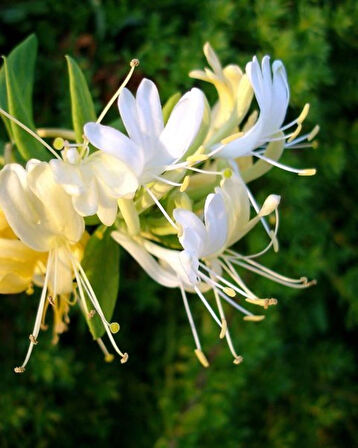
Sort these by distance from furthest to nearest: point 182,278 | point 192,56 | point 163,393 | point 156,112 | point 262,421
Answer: point 262,421 < point 163,393 < point 192,56 < point 182,278 < point 156,112

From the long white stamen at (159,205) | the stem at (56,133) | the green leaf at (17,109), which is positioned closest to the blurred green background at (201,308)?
the stem at (56,133)

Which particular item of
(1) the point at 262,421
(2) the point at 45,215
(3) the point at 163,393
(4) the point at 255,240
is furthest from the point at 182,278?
(1) the point at 262,421

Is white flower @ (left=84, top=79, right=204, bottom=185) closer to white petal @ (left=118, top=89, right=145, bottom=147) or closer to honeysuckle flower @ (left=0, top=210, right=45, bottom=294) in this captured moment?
white petal @ (left=118, top=89, right=145, bottom=147)

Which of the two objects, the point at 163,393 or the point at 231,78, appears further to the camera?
the point at 163,393

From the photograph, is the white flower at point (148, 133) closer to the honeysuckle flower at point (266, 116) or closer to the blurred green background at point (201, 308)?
the honeysuckle flower at point (266, 116)

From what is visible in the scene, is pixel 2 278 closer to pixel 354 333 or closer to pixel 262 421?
pixel 262 421

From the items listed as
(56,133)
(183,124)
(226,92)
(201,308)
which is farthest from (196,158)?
(201,308)

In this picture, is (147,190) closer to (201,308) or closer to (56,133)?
(56,133)
